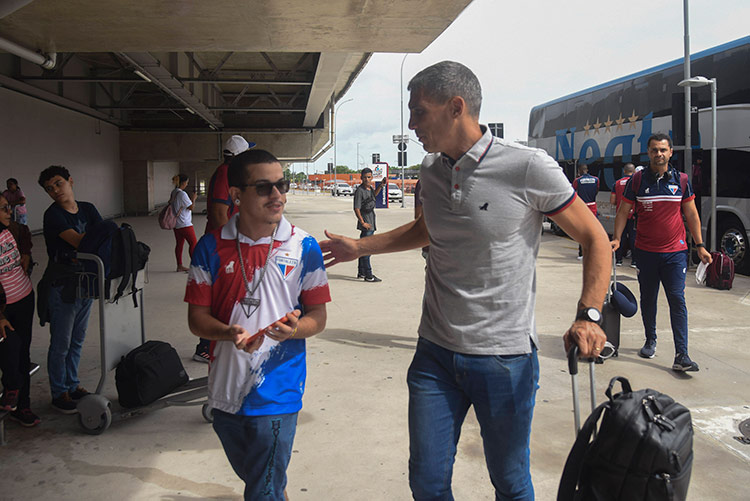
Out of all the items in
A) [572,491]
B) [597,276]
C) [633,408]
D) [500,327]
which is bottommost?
[572,491]

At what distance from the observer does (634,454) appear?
1901 mm

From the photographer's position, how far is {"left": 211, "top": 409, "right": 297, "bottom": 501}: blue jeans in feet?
7.48

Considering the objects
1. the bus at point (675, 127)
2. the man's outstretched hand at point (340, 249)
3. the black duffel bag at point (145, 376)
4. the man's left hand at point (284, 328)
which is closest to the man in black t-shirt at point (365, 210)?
the bus at point (675, 127)

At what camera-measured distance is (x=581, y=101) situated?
17.6 m

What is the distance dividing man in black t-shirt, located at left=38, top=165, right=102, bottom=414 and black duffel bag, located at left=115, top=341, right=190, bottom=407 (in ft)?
1.44

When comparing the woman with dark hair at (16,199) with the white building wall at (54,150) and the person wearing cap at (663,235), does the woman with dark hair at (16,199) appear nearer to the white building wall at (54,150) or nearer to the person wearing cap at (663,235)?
the white building wall at (54,150)

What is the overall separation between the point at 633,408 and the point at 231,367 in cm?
144

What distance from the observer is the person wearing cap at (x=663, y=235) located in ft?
18.3

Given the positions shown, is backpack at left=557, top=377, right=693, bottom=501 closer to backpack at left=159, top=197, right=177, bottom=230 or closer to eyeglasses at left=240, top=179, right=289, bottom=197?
eyeglasses at left=240, top=179, right=289, bottom=197

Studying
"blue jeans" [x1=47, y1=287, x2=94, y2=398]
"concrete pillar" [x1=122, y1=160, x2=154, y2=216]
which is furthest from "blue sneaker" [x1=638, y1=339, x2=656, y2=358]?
"concrete pillar" [x1=122, y1=160, x2=154, y2=216]

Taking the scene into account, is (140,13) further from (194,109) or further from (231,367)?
(194,109)

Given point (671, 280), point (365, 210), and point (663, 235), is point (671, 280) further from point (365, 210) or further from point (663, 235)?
point (365, 210)

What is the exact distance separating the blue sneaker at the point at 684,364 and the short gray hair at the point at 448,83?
4155mm

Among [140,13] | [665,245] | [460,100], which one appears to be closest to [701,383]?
[665,245]
